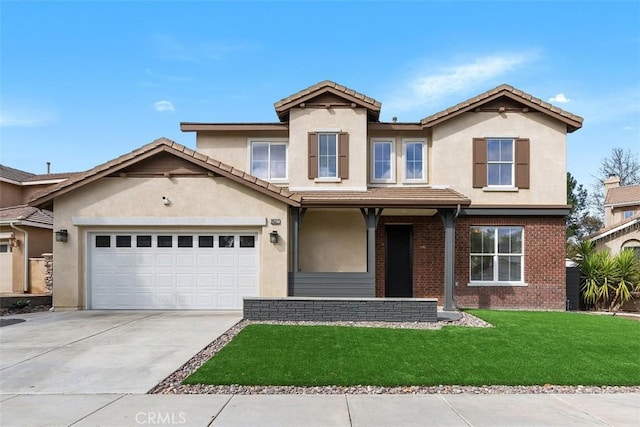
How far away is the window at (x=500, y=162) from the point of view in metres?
13.7

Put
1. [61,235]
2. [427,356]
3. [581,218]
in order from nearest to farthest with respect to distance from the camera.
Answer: [427,356] → [61,235] → [581,218]

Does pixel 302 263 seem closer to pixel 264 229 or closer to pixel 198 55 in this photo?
pixel 264 229

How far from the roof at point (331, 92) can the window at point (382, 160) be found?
4.49 feet

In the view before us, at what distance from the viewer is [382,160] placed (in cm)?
1435

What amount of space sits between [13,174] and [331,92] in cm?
1879

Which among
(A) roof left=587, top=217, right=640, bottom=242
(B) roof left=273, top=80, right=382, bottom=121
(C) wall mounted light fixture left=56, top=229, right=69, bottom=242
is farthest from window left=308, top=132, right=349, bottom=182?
(A) roof left=587, top=217, right=640, bottom=242

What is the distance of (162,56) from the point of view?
1469cm

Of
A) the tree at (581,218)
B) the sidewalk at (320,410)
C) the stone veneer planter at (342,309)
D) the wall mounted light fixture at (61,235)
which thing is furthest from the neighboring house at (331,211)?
the tree at (581,218)

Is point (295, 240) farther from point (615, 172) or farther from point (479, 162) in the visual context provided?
point (615, 172)

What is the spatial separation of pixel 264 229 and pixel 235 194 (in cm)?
132

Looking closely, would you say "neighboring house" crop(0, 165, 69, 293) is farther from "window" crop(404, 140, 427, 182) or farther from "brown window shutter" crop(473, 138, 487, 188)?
"brown window shutter" crop(473, 138, 487, 188)

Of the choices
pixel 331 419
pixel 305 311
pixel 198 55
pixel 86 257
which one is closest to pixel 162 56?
pixel 198 55

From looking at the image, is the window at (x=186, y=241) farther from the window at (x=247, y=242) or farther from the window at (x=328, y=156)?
the window at (x=328, y=156)

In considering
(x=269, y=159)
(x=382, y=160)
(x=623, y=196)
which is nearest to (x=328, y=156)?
(x=382, y=160)
